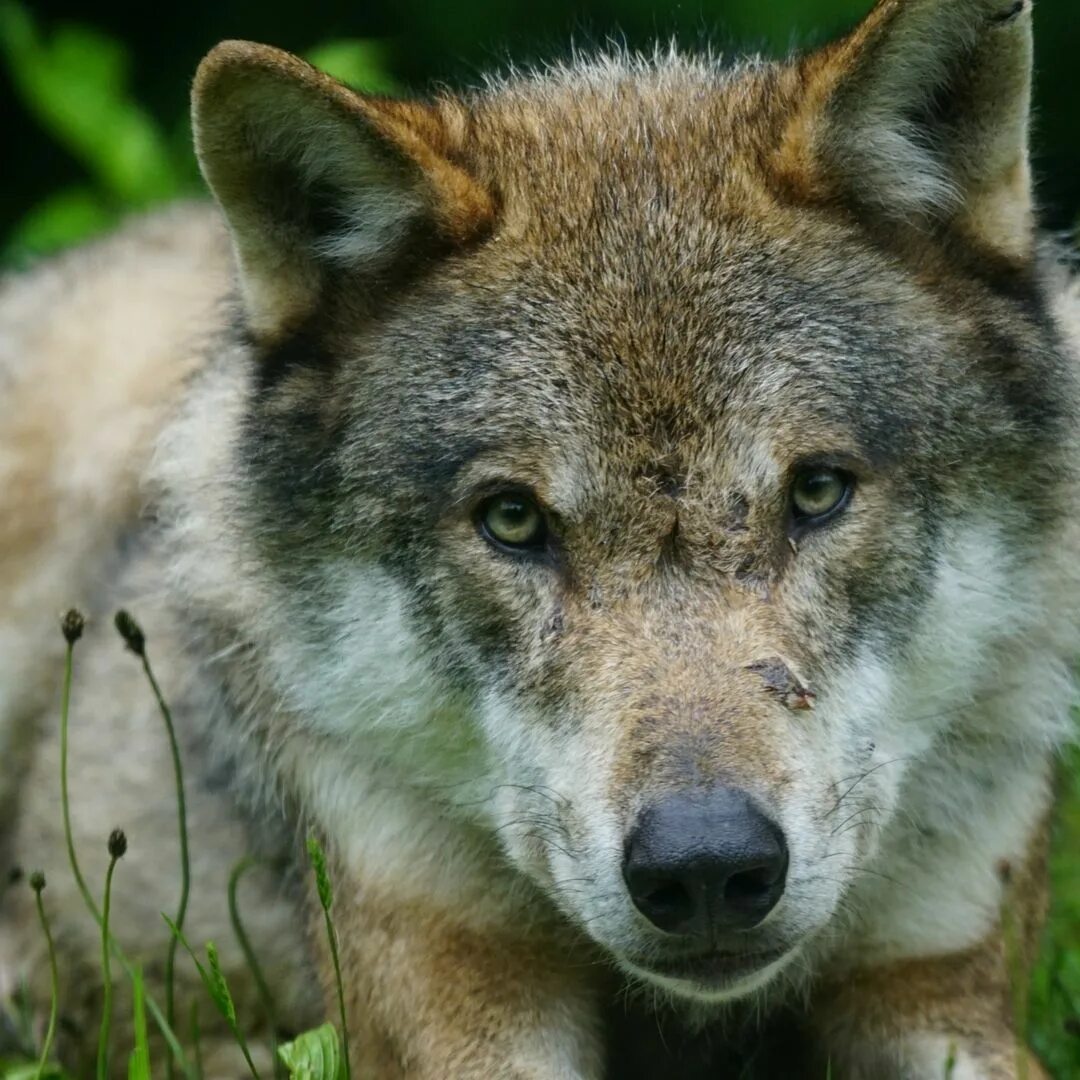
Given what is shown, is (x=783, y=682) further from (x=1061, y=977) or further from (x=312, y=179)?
(x=1061, y=977)

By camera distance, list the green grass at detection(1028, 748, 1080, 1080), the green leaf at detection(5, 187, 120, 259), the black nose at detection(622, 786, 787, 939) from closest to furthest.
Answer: the black nose at detection(622, 786, 787, 939) < the green grass at detection(1028, 748, 1080, 1080) < the green leaf at detection(5, 187, 120, 259)

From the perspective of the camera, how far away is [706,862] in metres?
3.32

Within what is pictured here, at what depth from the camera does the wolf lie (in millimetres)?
3688

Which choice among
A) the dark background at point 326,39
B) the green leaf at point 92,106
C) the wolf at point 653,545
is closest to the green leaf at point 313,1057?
the wolf at point 653,545

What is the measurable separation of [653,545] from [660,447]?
194mm

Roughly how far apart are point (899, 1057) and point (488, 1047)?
92 centimetres

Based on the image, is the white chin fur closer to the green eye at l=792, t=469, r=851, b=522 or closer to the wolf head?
the wolf head

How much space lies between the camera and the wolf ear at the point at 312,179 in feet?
13.0

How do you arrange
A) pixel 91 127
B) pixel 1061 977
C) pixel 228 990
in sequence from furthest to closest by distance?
pixel 91 127 → pixel 1061 977 → pixel 228 990

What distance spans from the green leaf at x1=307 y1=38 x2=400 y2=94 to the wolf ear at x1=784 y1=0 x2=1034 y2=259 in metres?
3.72

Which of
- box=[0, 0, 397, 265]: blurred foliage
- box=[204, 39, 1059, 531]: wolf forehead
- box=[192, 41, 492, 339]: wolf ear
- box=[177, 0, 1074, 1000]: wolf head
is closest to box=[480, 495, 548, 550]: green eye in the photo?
box=[177, 0, 1074, 1000]: wolf head

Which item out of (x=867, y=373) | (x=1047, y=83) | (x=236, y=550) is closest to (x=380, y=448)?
(x=236, y=550)

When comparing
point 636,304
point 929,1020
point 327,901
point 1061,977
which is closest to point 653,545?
point 636,304

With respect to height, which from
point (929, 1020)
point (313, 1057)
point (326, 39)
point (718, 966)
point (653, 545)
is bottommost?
point (929, 1020)
